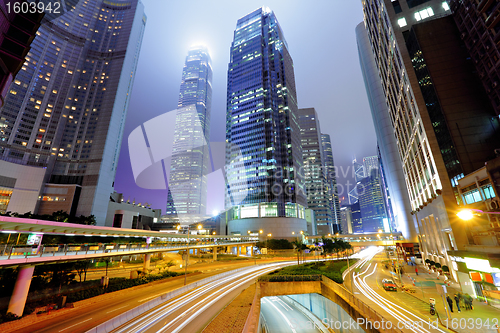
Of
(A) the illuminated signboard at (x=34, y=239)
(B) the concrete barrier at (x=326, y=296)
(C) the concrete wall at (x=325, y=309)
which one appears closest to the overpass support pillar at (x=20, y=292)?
(A) the illuminated signboard at (x=34, y=239)

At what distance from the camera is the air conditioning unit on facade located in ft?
85.9

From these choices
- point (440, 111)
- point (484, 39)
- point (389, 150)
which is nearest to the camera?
point (484, 39)

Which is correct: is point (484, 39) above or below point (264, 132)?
below

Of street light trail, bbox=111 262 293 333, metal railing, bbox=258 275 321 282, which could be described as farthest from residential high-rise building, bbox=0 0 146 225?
metal railing, bbox=258 275 321 282

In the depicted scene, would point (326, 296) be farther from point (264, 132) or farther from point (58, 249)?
point (264, 132)

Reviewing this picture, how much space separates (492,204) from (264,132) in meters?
105

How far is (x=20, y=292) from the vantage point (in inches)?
846

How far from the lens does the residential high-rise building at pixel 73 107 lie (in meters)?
94.7

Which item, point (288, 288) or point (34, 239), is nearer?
point (34, 239)

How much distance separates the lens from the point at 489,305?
22.5 m

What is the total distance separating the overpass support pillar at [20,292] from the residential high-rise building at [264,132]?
98.2m

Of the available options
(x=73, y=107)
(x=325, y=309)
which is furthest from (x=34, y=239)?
(x=73, y=107)

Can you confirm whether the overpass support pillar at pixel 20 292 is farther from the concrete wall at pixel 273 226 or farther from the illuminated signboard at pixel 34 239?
the concrete wall at pixel 273 226

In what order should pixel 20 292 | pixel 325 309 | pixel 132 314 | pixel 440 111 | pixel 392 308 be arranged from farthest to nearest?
1. pixel 440 111
2. pixel 325 309
3. pixel 392 308
4. pixel 20 292
5. pixel 132 314
